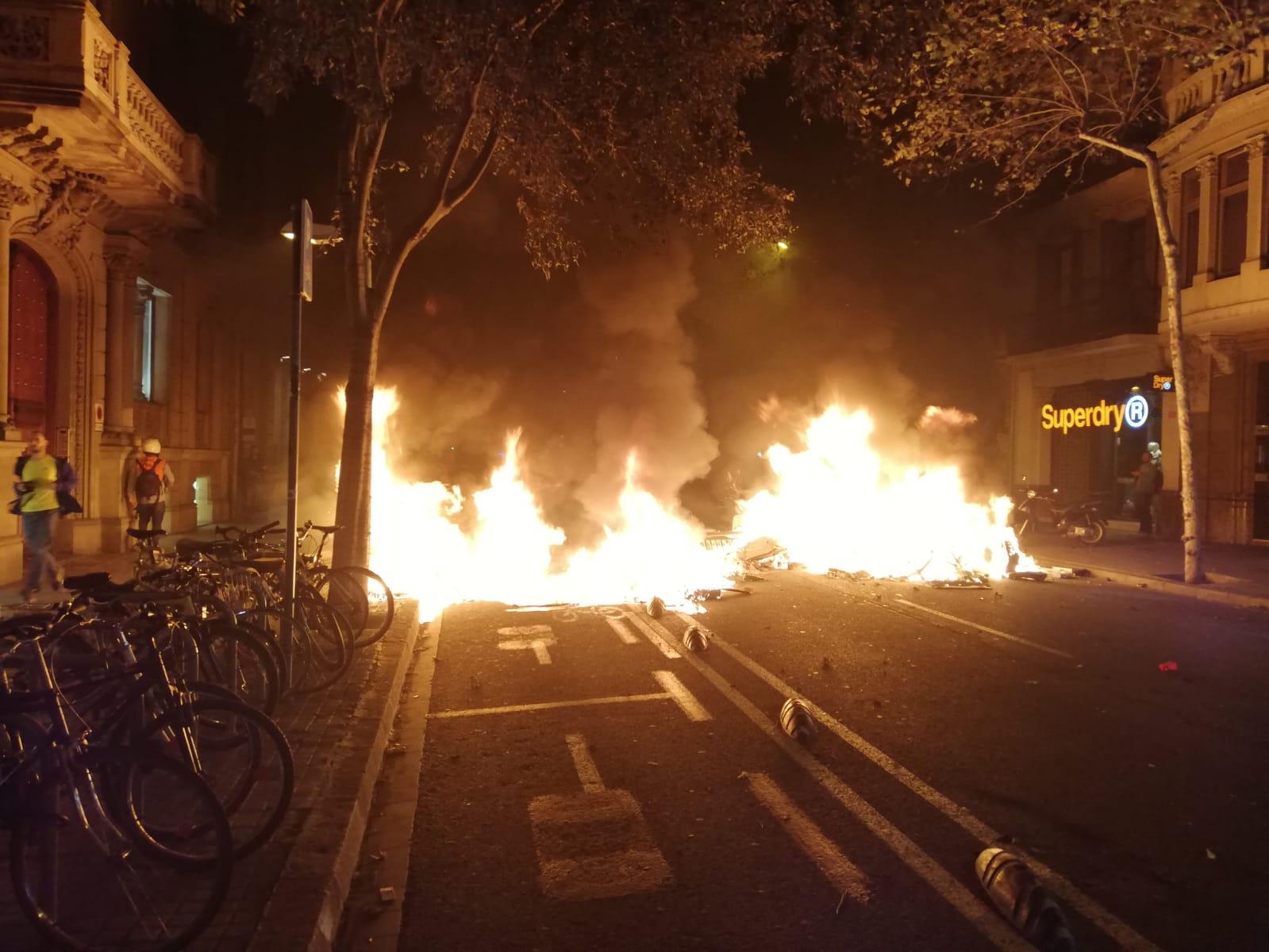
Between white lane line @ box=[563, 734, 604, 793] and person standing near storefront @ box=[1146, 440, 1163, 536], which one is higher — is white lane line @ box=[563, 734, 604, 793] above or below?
below

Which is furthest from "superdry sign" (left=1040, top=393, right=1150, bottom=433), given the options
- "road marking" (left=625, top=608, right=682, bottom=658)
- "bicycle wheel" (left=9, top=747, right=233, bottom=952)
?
"bicycle wheel" (left=9, top=747, right=233, bottom=952)

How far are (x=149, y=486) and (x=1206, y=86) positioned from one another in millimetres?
20087

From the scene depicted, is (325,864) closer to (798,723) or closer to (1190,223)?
(798,723)

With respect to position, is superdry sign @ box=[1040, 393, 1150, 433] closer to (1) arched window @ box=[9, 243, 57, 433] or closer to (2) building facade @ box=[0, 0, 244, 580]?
(2) building facade @ box=[0, 0, 244, 580]

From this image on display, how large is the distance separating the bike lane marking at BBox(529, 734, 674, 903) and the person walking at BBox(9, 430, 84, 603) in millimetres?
7538

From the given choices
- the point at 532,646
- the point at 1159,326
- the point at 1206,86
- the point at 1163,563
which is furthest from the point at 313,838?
the point at 1159,326

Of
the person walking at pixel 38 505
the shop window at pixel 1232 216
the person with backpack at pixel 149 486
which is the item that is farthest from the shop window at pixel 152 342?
the shop window at pixel 1232 216

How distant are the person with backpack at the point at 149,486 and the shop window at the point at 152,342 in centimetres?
518

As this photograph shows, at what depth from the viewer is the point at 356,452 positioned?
1031 centimetres

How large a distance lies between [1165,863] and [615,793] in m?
2.70

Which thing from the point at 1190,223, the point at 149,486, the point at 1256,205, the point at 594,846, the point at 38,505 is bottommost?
the point at 594,846

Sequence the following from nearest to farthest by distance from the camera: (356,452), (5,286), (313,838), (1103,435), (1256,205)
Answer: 1. (313,838)
2. (356,452)
3. (5,286)
4. (1256,205)
5. (1103,435)

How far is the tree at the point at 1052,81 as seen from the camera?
12023mm

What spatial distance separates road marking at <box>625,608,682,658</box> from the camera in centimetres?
885
